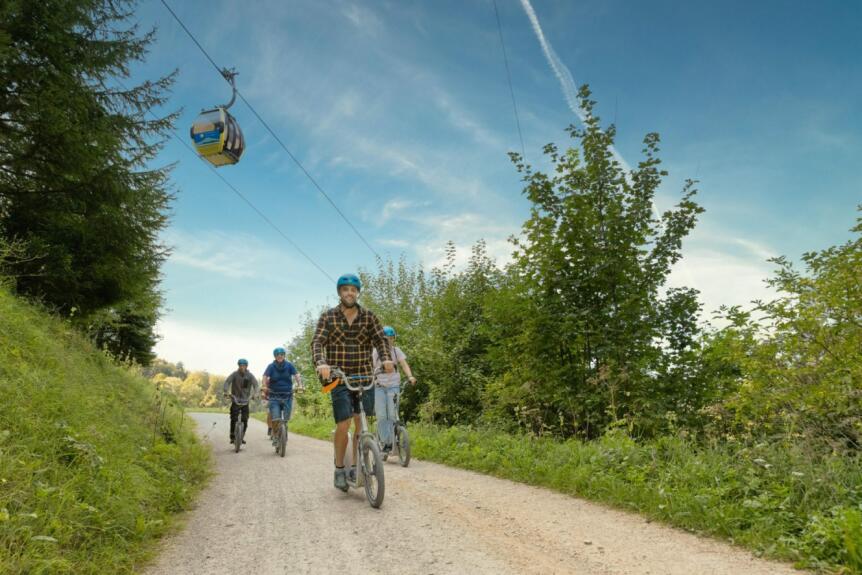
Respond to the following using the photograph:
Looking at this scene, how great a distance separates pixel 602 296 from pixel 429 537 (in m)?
5.58

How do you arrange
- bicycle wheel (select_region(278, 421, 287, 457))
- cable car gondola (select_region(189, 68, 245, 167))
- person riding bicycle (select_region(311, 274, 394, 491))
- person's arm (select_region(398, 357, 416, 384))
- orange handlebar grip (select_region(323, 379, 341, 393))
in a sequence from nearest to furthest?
1. orange handlebar grip (select_region(323, 379, 341, 393))
2. person riding bicycle (select_region(311, 274, 394, 491))
3. person's arm (select_region(398, 357, 416, 384))
4. cable car gondola (select_region(189, 68, 245, 167))
5. bicycle wheel (select_region(278, 421, 287, 457))

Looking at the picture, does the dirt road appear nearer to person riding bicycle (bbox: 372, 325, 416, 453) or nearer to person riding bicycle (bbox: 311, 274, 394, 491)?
person riding bicycle (bbox: 311, 274, 394, 491)

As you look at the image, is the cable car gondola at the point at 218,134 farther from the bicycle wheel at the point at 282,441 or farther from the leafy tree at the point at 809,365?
the leafy tree at the point at 809,365

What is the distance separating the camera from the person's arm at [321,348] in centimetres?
513

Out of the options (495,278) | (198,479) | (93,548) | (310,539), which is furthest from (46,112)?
(495,278)

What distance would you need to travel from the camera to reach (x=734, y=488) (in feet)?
15.4

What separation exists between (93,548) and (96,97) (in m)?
9.68

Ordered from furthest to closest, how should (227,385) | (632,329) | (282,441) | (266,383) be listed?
(227,385) → (266,383) → (282,441) → (632,329)

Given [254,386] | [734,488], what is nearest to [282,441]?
[254,386]

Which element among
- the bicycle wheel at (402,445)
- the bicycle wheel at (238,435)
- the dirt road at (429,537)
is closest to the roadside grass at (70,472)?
the dirt road at (429,537)

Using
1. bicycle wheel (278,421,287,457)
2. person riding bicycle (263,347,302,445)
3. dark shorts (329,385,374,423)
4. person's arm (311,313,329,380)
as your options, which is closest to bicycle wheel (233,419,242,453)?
person riding bicycle (263,347,302,445)

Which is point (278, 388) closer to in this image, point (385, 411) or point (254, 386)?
point (254, 386)

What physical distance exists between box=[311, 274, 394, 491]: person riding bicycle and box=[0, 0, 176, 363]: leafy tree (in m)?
6.18

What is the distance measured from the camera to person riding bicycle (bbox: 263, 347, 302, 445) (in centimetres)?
1122
